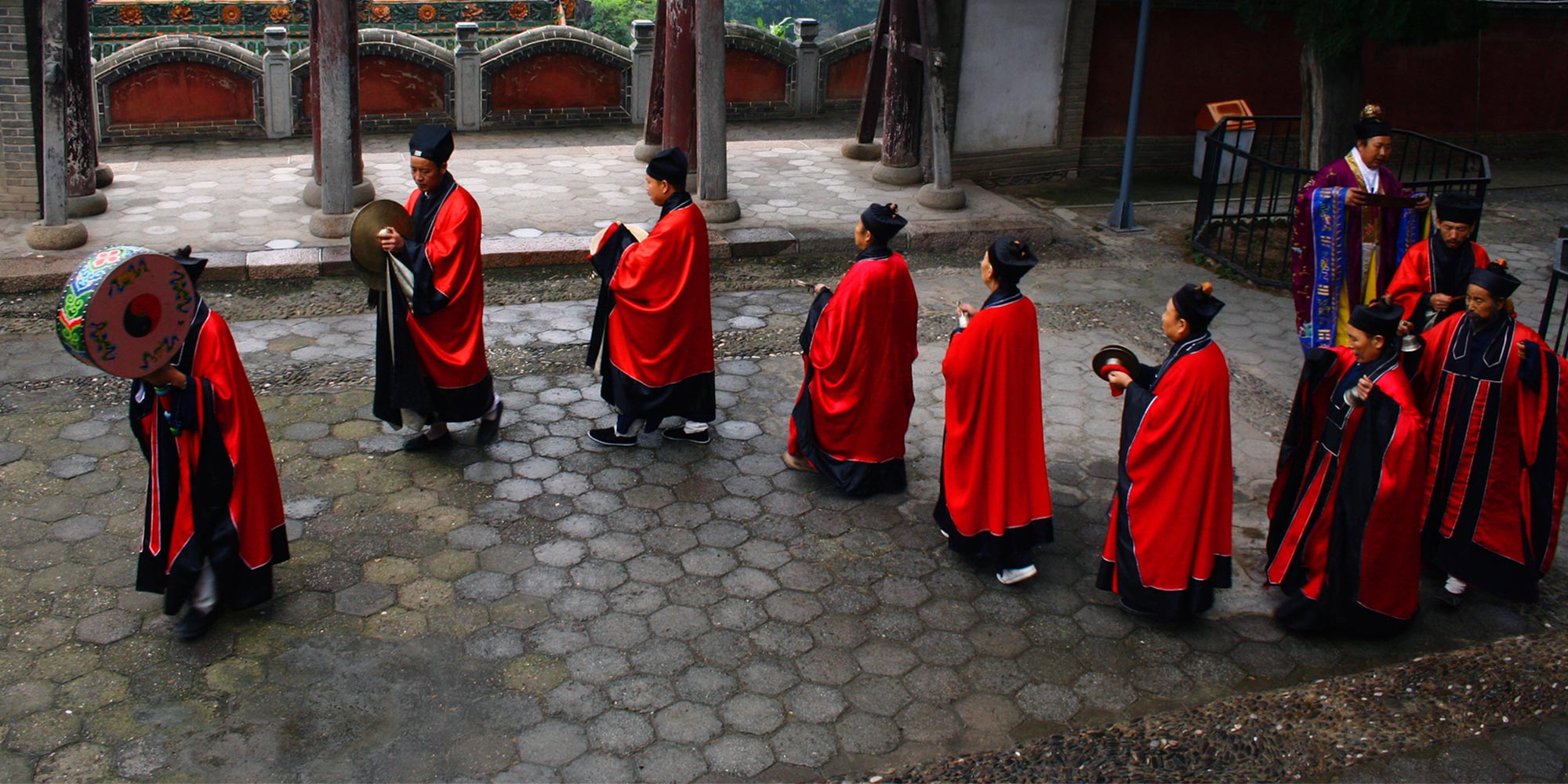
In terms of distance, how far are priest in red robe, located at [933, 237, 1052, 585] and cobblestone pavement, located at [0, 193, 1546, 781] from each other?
24 centimetres

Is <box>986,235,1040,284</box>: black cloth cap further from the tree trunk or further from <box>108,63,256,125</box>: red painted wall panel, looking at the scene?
<box>108,63,256,125</box>: red painted wall panel

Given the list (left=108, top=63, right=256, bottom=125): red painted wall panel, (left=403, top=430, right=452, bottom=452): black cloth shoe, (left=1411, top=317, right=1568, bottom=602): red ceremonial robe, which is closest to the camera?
(left=1411, top=317, right=1568, bottom=602): red ceremonial robe

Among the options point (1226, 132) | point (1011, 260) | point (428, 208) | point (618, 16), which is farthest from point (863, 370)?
point (618, 16)

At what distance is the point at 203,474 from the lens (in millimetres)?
4887

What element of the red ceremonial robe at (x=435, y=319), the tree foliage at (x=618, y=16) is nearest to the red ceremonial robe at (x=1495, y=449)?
the red ceremonial robe at (x=435, y=319)

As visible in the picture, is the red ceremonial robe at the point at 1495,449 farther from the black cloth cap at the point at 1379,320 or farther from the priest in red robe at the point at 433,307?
the priest in red robe at the point at 433,307

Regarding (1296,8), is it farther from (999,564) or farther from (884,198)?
(999,564)

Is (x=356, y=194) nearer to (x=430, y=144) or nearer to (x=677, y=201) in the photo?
(x=430, y=144)

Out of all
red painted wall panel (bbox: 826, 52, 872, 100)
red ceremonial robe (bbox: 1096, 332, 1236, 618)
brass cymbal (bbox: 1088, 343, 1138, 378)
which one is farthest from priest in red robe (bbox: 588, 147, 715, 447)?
red painted wall panel (bbox: 826, 52, 872, 100)

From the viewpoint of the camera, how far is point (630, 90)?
53.5 ft

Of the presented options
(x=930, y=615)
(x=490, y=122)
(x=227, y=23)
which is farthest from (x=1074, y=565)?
(x=227, y=23)

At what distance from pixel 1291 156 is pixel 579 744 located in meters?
11.6

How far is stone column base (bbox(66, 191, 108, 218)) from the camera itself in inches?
406

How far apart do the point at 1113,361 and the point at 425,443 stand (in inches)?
141
